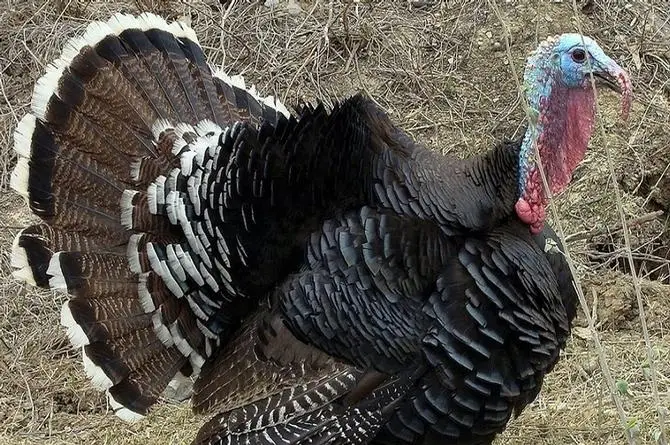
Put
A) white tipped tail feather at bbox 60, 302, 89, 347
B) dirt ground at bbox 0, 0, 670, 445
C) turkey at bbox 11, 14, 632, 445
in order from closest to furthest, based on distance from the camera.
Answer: turkey at bbox 11, 14, 632, 445 < white tipped tail feather at bbox 60, 302, 89, 347 < dirt ground at bbox 0, 0, 670, 445

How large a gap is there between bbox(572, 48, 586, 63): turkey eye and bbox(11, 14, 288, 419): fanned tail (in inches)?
54.8

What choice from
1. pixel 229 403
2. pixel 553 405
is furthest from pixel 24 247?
pixel 553 405

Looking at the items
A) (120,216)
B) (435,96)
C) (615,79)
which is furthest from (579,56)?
(435,96)

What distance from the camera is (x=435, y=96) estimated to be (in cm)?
710

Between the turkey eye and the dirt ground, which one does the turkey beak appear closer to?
the turkey eye

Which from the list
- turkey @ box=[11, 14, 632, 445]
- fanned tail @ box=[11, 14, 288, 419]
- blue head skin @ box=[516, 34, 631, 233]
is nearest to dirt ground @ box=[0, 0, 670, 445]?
fanned tail @ box=[11, 14, 288, 419]

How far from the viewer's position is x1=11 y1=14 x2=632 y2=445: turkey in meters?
3.60

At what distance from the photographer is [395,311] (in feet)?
11.8

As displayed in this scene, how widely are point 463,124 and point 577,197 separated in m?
1.00

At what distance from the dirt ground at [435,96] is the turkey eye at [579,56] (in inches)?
85.3

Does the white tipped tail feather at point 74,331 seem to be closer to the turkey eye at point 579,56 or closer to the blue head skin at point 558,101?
the blue head skin at point 558,101

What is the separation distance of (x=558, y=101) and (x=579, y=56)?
0.19 m

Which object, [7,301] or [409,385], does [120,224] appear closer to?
[409,385]

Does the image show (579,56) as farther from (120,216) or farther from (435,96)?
(435,96)
